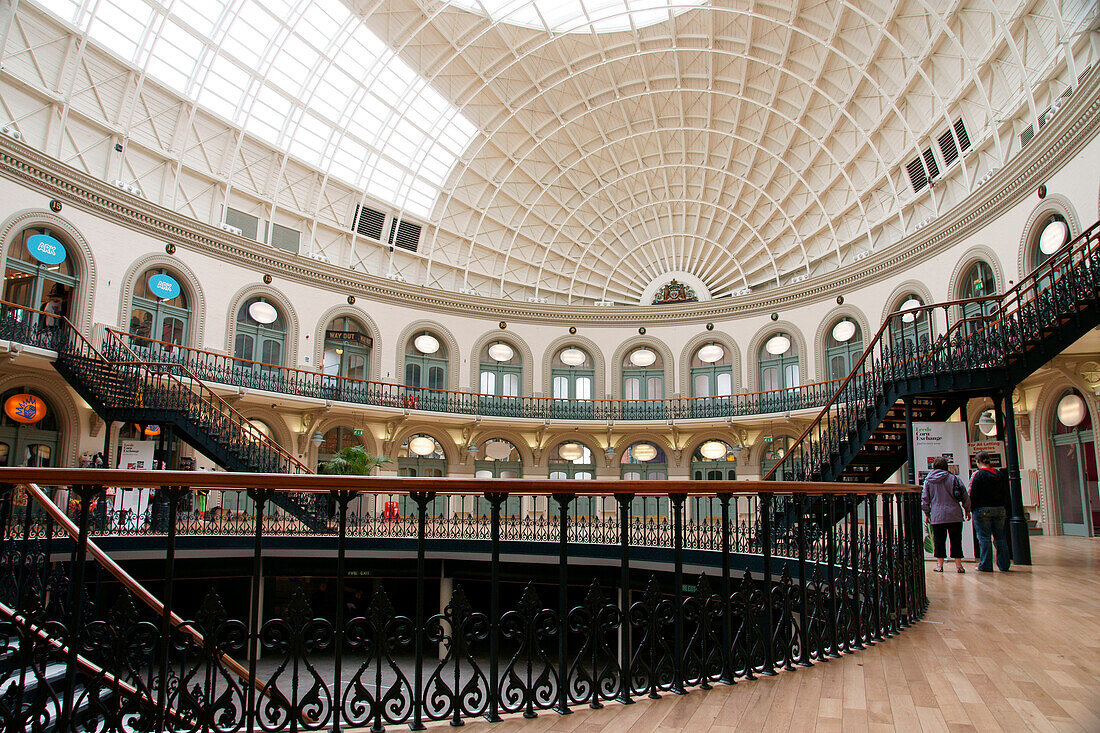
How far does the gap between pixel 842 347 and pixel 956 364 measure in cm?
1359

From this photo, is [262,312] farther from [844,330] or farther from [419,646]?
[419,646]

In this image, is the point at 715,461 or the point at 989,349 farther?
the point at 715,461

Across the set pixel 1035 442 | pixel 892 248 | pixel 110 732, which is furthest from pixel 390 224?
pixel 110 732

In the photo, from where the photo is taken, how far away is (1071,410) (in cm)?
1625

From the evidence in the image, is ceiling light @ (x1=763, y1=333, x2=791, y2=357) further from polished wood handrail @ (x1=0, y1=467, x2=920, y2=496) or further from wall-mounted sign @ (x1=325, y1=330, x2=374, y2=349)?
polished wood handrail @ (x1=0, y1=467, x2=920, y2=496)

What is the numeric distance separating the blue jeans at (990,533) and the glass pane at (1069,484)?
9.16m

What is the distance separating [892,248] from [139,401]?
2307 centimetres

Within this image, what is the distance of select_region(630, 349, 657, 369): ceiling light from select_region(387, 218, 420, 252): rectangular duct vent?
10764 millimetres

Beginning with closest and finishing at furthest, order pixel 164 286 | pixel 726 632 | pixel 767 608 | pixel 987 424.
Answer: pixel 726 632, pixel 767 608, pixel 987 424, pixel 164 286

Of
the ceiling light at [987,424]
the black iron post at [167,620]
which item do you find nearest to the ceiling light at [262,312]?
the black iron post at [167,620]

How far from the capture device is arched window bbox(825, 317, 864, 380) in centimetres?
2438

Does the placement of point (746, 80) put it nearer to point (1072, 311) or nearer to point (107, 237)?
point (1072, 311)

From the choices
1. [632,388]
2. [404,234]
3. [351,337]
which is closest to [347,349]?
[351,337]

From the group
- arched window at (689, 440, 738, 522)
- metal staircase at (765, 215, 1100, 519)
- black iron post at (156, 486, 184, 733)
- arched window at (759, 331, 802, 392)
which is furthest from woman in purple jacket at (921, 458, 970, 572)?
arched window at (689, 440, 738, 522)
